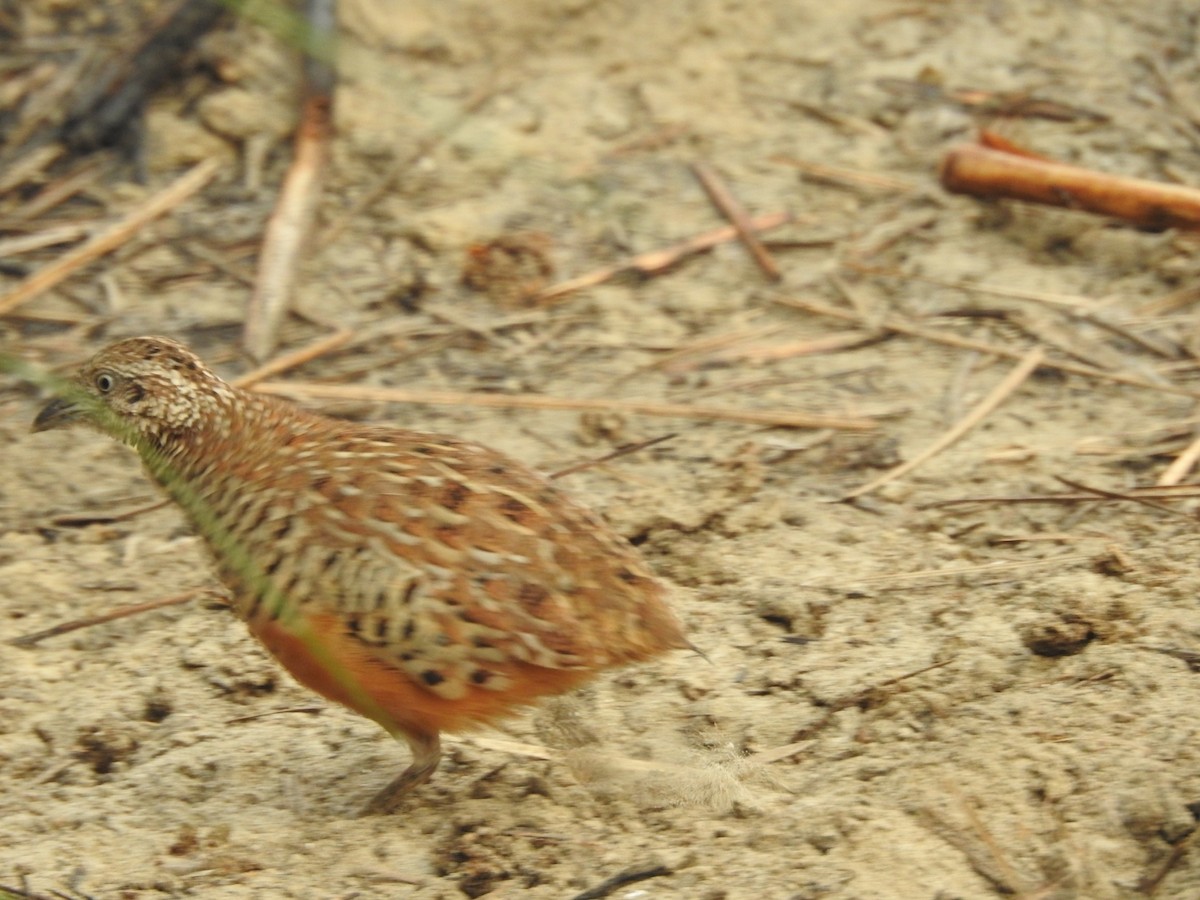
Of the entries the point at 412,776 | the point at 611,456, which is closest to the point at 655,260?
the point at 611,456

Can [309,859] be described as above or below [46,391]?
below

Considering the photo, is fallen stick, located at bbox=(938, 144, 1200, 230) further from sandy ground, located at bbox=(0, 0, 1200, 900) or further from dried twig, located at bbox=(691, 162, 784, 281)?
dried twig, located at bbox=(691, 162, 784, 281)

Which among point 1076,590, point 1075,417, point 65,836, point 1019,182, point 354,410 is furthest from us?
point 1019,182

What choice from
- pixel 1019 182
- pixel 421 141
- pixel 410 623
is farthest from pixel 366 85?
pixel 410 623

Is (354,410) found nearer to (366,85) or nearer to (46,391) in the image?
(46,391)

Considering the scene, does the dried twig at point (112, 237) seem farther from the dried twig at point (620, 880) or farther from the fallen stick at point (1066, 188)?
the dried twig at point (620, 880)

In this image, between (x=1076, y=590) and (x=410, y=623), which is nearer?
(x=410, y=623)

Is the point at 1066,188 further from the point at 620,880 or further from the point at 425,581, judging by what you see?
the point at 620,880
